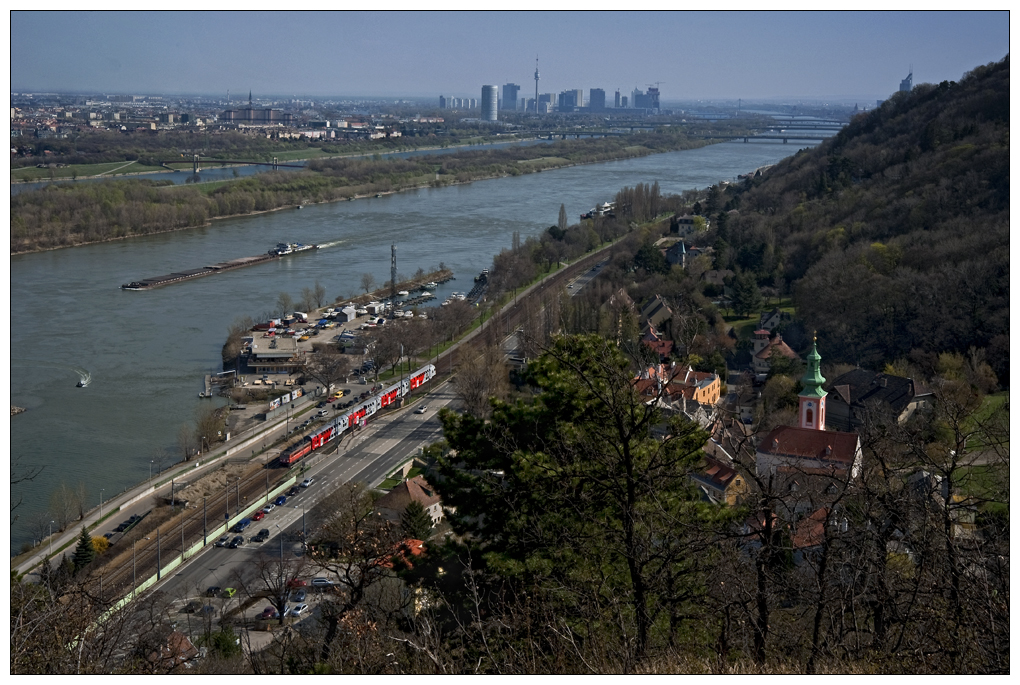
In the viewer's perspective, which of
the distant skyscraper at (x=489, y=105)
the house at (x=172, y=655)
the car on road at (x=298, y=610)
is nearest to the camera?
the house at (x=172, y=655)

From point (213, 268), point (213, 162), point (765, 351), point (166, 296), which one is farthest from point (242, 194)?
point (765, 351)

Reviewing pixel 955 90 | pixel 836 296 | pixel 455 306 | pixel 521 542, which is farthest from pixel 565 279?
pixel 521 542

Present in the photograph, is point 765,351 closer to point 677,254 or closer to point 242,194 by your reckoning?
point 677,254

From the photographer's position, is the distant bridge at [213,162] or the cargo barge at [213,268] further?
the distant bridge at [213,162]

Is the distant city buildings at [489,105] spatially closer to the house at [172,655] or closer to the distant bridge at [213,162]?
the distant bridge at [213,162]

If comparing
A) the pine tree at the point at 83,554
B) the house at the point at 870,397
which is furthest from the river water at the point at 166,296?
the house at the point at 870,397

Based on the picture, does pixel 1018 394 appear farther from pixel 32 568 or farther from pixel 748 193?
pixel 748 193
